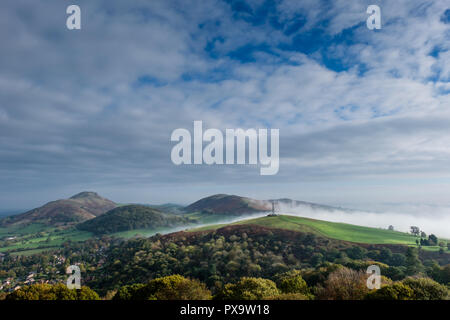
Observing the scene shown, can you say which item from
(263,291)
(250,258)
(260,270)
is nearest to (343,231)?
(250,258)

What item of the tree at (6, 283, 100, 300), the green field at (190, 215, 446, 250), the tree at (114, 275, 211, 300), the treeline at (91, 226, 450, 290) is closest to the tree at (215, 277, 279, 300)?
the tree at (114, 275, 211, 300)

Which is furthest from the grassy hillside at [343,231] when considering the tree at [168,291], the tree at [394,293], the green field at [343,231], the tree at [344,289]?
the tree at [168,291]

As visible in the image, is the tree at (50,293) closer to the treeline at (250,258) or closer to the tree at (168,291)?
the tree at (168,291)

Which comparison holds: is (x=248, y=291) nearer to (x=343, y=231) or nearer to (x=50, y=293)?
(x=50, y=293)
